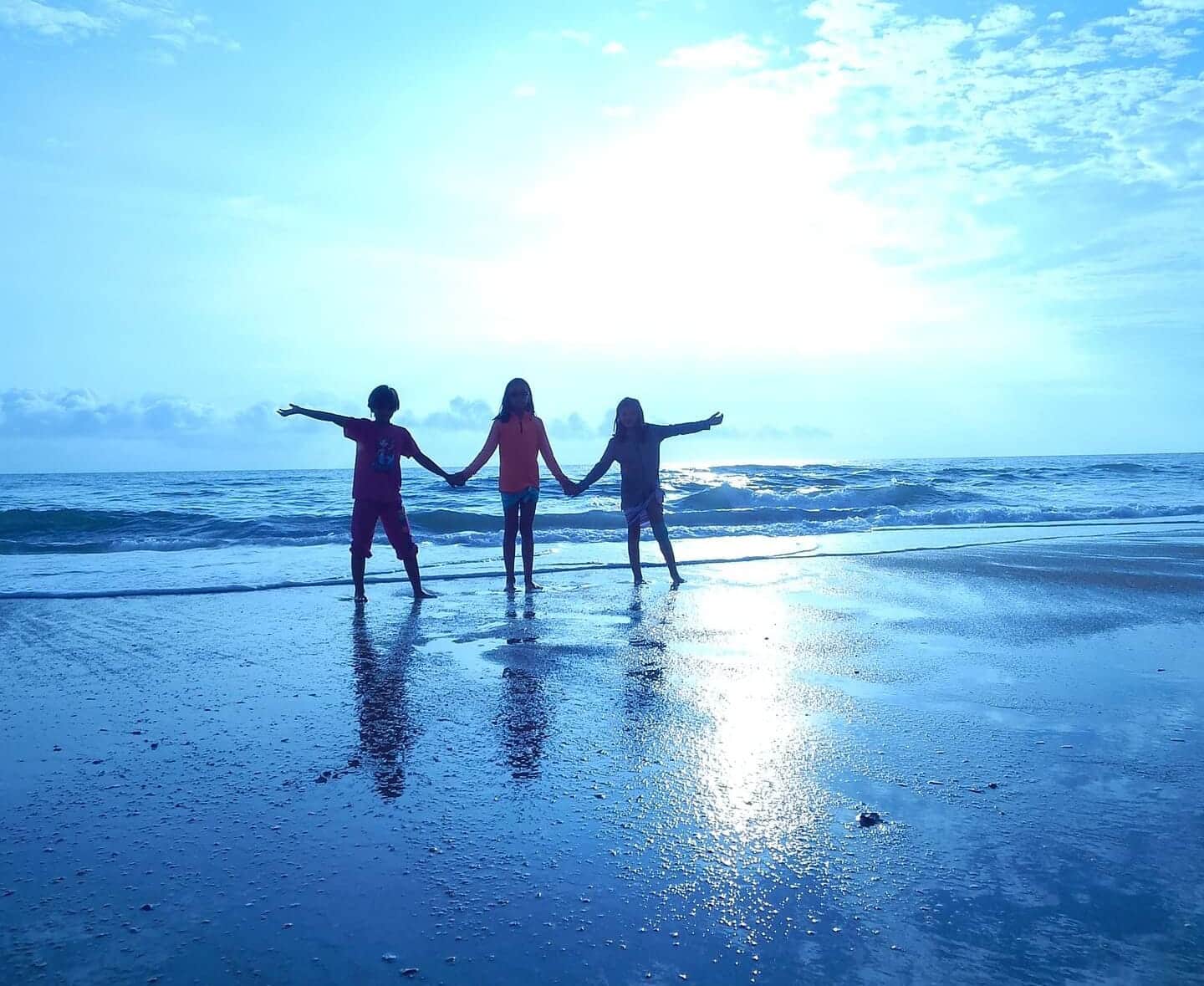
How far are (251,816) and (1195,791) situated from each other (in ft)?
10.5

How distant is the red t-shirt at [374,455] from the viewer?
834 centimetres

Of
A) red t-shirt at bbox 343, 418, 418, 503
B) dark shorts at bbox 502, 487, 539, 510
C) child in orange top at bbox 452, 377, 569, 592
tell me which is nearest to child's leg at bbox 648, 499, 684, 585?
child in orange top at bbox 452, 377, 569, 592

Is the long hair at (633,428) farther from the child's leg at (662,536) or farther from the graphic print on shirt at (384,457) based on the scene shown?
the graphic print on shirt at (384,457)

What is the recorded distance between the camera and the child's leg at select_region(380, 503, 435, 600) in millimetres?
8336

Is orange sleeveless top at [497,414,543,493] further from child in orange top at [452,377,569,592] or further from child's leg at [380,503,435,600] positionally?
child's leg at [380,503,435,600]

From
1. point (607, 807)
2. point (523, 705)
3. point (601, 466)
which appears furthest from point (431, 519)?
point (607, 807)

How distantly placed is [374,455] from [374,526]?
0.67 metres

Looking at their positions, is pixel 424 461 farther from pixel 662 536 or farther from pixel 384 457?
pixel 662 536

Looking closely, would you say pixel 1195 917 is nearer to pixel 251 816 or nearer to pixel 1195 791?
pixel 1195 791

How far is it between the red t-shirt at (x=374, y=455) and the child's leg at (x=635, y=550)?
2.57 m

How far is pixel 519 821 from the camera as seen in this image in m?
2.88

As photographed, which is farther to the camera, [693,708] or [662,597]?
[662,597]

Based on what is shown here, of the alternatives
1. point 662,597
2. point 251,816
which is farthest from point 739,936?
point 662,597

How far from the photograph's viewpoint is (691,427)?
31.8ft
